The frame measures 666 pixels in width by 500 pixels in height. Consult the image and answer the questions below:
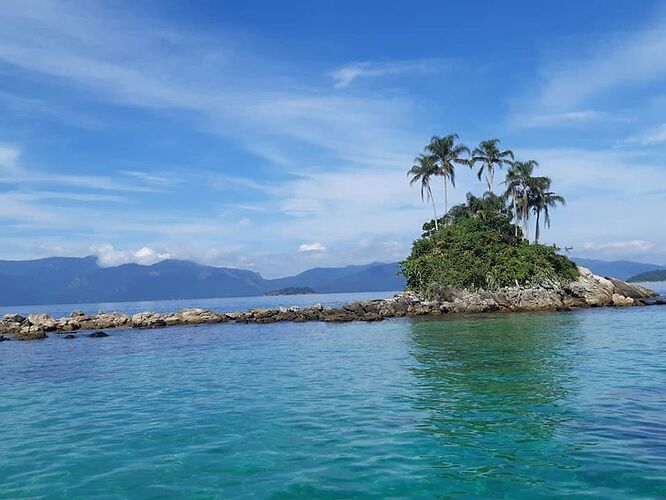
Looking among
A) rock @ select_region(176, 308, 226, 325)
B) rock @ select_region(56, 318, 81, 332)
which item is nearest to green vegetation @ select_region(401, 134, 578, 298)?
rock @ select_region(176, 308, 226, 325)

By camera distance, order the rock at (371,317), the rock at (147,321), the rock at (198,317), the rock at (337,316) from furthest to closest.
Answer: the rock at (198,317)
the rock at (147,321)
the rock at (337,316)
the rock at (371,317)

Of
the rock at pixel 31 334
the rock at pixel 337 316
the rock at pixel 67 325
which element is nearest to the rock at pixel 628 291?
the rock at pixel 337 316

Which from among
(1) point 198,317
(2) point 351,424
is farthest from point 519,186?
(2) point 351,424

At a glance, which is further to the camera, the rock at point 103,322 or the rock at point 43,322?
the rock at point 103,322

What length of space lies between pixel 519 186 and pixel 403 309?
3203 centimetres

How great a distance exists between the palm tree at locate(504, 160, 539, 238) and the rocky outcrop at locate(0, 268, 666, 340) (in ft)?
47.6

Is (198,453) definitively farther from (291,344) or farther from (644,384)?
(291,344)

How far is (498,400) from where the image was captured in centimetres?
1659

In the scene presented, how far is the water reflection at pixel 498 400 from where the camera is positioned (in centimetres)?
1100

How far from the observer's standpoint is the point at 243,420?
15.5 metres

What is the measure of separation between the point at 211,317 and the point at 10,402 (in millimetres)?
47209

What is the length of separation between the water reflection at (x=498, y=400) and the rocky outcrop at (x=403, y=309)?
27.8 metres

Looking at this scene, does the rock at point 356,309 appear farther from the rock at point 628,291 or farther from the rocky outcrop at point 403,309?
the rock at point 628,291

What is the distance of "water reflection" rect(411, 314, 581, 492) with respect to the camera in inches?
433
